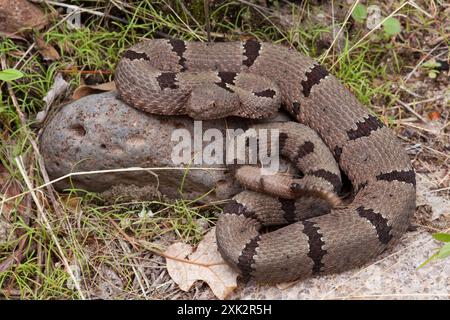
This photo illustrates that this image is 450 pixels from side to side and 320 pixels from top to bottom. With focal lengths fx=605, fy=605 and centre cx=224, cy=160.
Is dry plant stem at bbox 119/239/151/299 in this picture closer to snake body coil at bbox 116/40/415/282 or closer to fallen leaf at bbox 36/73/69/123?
snake body coil at bbox 116/40/415/282

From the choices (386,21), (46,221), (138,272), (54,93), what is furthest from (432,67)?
(46,221)

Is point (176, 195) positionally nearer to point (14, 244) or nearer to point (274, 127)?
point (274, 127)

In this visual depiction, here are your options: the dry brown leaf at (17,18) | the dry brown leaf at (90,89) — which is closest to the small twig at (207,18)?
the dry brown leaf at (90,89)

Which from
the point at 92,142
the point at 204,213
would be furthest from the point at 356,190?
the point at 92,142

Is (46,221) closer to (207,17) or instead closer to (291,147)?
(291,147)

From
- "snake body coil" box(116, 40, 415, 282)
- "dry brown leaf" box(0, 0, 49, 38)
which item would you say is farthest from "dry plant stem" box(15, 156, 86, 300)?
"dry brown leaf" box(0, 0, 49, 38)

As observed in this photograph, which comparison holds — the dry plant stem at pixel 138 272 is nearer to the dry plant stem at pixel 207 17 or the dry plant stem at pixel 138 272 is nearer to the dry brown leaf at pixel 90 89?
the dry brown leaf at pixel 90 89
